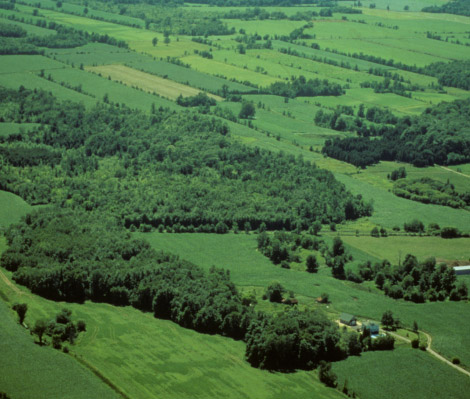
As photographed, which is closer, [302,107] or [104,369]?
[104,369]

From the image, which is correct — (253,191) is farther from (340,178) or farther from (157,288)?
(157,288)

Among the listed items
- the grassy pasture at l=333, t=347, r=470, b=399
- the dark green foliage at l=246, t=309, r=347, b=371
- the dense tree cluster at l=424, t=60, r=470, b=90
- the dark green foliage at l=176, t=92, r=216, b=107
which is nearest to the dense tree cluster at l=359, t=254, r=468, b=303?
the grassy pasture at l=333, t=347, r=470, b=399

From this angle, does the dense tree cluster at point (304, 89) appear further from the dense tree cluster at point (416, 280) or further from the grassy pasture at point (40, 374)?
the grassy pasture at point (40, 374)

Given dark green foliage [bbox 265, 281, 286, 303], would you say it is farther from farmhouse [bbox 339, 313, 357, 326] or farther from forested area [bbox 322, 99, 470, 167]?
forested area [bbox 322, 99, 470, 167]

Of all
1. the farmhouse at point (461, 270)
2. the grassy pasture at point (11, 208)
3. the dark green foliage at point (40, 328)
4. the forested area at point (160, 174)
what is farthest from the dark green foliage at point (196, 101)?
the dark green foliage at point (40, 328)

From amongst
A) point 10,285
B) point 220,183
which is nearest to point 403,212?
point 220,183

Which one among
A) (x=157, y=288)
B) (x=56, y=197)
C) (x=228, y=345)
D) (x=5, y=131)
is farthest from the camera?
(x=5, y=131)

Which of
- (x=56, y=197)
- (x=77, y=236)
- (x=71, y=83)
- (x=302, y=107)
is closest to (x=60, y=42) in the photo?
(x=71, y=83)
